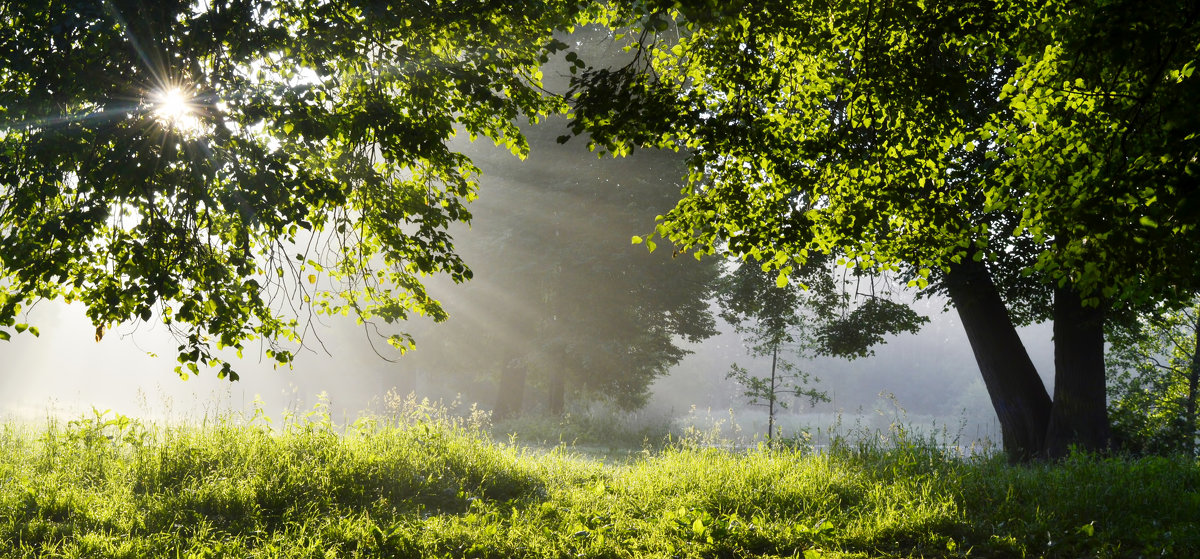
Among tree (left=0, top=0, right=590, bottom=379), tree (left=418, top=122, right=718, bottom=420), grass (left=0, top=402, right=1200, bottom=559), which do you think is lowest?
grass (left=0, top=402, right=1200, bottom=559)

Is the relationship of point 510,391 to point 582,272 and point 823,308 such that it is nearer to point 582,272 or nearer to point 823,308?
point 582,272

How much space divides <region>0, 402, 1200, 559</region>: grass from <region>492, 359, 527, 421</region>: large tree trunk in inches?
646

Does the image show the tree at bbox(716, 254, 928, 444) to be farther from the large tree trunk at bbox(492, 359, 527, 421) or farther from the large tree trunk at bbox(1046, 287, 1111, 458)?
the large tree trunk at bbox(492, 359, 527, 421)

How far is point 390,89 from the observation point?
6812mm

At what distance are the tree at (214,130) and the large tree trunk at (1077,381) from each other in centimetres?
897

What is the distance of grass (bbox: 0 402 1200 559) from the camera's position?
19.0ft

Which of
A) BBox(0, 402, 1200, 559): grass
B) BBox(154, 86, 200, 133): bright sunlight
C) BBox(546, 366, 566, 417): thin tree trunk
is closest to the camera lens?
BBox(154, 86, 200, 133): bright sunlight

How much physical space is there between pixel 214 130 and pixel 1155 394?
825 inches

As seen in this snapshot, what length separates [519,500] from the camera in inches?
285

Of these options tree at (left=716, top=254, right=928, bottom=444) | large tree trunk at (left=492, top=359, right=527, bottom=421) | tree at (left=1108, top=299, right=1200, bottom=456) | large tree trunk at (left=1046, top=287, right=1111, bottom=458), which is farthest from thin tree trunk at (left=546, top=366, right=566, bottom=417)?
large tree trunk at (left=1046, top=287, right=1111, bottom=458)

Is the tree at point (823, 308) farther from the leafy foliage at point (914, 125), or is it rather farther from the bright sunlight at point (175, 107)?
the bright sunlight at point (175, 107)

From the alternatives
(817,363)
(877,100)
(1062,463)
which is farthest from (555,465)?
(817,363)

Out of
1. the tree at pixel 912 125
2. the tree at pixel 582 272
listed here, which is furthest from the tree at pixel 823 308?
the tree at pixel 912 125

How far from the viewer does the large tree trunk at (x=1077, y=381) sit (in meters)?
10.6
